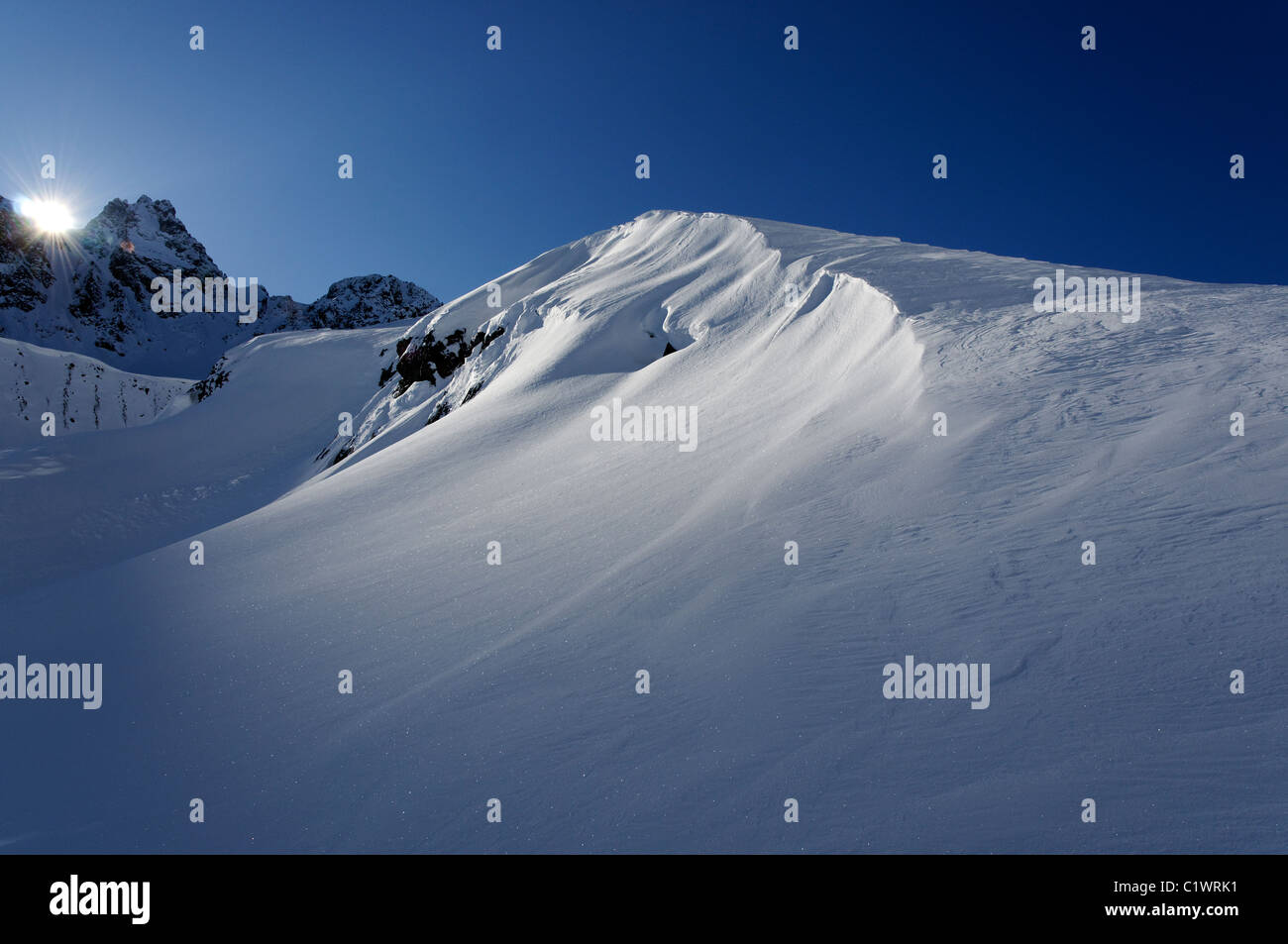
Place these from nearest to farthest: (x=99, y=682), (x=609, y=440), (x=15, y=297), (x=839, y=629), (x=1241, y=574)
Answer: (x=1241, y=574) < (x=839, y=629) < (x=99, y=682) < (x=609, y=440) < (x=15, y=297)

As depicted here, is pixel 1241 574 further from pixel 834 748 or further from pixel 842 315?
pixel 842 315

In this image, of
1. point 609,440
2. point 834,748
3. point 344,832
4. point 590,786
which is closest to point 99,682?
point 344,832

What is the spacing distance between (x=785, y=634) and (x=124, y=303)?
16482 centimetres

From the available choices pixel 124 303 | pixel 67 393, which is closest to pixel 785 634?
pixel 67 393

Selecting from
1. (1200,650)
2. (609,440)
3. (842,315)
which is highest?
(842,315)

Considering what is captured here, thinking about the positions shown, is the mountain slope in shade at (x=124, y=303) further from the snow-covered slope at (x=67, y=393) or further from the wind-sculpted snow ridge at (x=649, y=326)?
the wind-sculpted snow ridge at (x=649, y=326)

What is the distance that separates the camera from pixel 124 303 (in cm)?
13112

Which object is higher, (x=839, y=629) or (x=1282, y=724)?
(x=839, y=629)

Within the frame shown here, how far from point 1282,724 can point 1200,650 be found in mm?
494

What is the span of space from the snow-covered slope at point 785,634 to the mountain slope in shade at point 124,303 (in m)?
109

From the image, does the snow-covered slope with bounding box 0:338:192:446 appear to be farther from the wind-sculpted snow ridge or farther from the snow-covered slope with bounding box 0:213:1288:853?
the snow-covered slope with bounding box 0:213:1288:853

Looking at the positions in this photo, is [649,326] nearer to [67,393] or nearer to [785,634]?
[785,634]

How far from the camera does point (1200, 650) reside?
371 centimetres

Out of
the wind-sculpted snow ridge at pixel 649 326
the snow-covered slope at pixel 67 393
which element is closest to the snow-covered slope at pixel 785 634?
the wind-sculpted snow ridge at pixel 649 326
